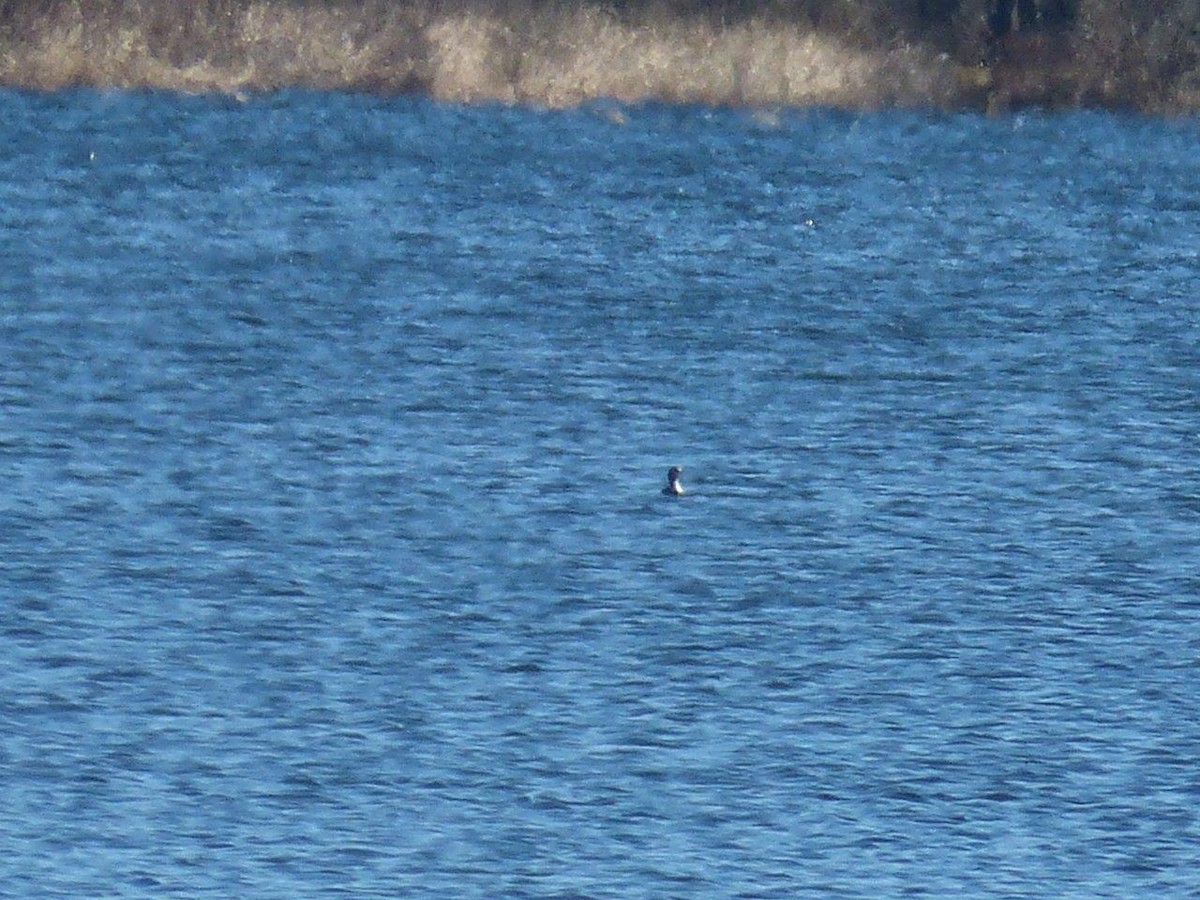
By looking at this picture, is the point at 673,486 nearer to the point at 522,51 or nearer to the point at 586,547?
the point at 586,547

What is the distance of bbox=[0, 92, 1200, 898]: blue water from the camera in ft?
26.8

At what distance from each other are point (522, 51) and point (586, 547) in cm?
1919

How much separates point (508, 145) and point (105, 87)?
535 centimetres

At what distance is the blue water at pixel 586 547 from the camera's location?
817 cm

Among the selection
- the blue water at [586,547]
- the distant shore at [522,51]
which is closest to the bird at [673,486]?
the blue water at [586,547]

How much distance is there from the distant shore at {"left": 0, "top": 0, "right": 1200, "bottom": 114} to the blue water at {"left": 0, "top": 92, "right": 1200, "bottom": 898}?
5.73 m

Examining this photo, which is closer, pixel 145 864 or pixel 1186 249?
pixel 145 864

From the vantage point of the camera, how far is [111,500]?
12492mm

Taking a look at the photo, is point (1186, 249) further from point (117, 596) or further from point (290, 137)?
point (117, 596)

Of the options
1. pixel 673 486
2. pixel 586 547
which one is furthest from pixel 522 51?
pixel 586 547

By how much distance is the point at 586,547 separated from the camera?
39.2 feet

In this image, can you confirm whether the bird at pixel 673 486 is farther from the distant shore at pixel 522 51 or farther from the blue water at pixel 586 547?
the distant shore at pixel 522 51

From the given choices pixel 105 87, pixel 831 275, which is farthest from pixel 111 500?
pixel 105 87

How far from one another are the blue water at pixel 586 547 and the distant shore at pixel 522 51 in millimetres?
5733
